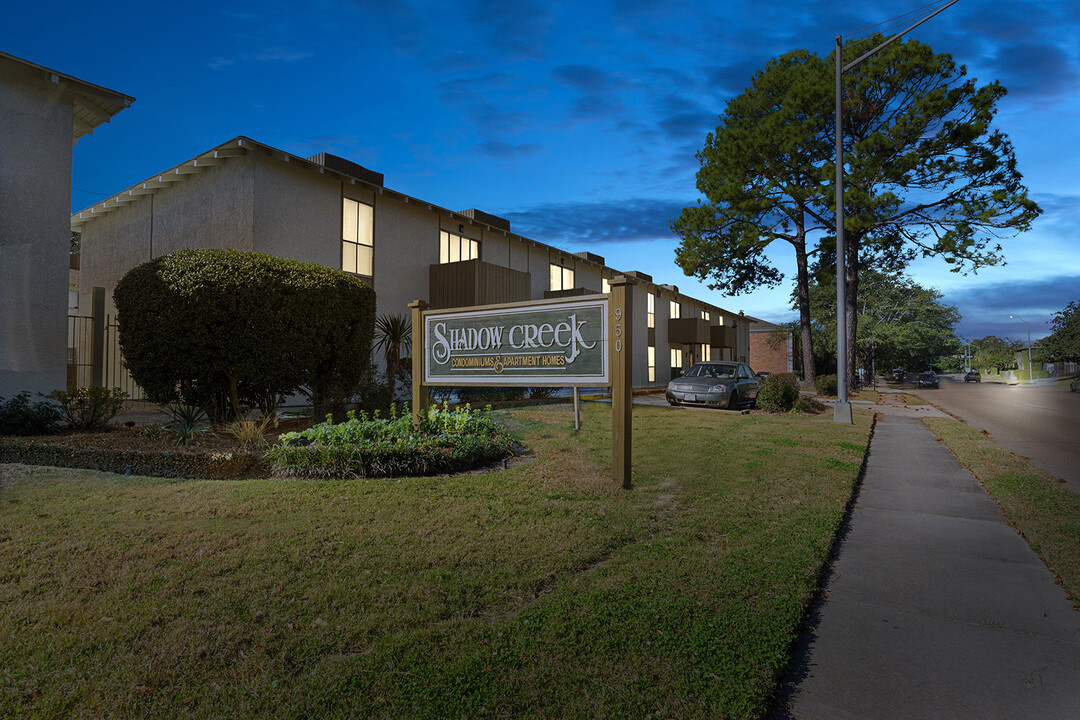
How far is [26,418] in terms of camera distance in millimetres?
9367

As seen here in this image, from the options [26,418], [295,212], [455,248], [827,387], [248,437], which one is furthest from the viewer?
[827,387]

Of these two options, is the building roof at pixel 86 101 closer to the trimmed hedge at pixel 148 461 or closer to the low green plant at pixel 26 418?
the low green plant at pixel 26 418

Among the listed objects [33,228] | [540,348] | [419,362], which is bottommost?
[419,362]

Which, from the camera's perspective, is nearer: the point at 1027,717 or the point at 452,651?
the point at 1027,717

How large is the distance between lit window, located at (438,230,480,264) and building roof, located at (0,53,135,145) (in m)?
8.89

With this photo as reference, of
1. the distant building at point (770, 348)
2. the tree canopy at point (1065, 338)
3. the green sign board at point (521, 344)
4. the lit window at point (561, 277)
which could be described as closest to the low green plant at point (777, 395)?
the lit window at point (561, 277)

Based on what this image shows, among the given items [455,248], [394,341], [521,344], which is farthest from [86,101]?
[521,344]

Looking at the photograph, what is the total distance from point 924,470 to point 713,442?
3.00 meters

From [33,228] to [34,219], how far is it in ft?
0.58

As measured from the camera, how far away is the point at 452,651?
274 cm

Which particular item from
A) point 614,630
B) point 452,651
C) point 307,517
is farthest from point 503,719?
point 307,517

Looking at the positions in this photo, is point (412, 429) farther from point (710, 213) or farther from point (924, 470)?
point (710, 213)

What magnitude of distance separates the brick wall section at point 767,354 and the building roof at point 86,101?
160 feet

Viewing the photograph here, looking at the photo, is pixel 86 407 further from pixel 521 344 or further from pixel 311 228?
pixel 521 344
